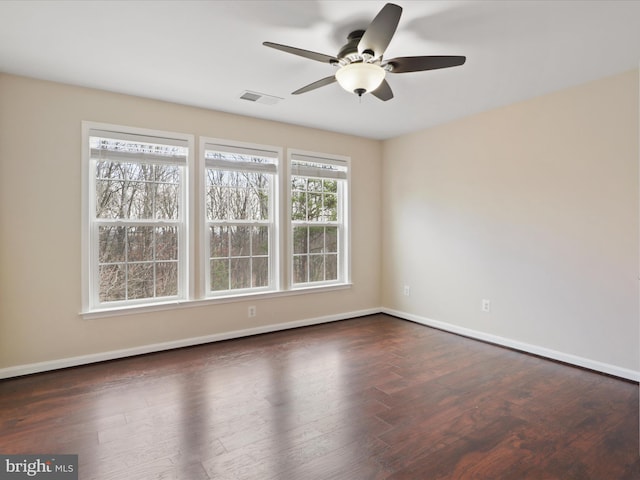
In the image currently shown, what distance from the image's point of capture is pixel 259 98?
11.7 feet

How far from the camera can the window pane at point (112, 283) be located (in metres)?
3.42

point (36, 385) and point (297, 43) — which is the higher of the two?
point (297, 43)

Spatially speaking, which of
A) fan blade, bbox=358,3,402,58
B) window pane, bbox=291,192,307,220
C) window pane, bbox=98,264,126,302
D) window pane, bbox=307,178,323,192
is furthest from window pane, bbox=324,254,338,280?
fan blade, bbox=358,3,402,58

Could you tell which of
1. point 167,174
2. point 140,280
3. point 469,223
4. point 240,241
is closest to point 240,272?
point 240,241

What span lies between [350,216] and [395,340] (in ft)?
5.90

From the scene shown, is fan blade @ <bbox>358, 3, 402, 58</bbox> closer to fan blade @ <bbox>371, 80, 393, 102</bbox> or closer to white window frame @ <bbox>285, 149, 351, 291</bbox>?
fan blade @ <bbox>371, 80, 393, 102</bbox>

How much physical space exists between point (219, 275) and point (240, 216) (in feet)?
2.35

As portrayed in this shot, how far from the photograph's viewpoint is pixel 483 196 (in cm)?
402

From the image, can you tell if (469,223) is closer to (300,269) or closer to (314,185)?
(314,185)

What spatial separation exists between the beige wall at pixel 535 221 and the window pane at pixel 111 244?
11.3ft

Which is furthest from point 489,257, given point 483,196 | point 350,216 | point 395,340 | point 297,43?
point 297,43

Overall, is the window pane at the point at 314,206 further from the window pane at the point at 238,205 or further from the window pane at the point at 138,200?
the window pane at the point at 138,200

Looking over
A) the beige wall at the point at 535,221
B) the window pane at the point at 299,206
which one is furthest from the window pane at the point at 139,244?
the beige wall at the point at 535,221

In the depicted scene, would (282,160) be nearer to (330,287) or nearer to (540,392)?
(330,287)
